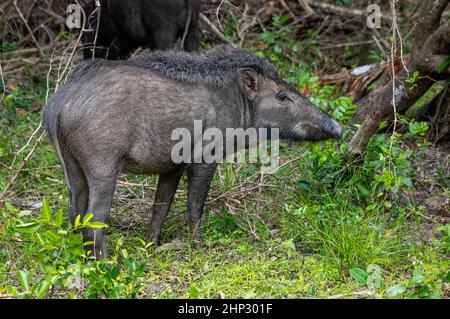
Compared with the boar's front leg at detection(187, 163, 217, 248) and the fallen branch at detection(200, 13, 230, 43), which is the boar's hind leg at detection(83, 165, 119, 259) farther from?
the fallen branch at detection(200, 13, 230, 43)

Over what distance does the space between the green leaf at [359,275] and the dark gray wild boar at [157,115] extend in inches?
57.6

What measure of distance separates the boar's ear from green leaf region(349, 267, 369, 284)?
1.73 metres

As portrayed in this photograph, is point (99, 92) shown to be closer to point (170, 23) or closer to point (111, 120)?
point (111, 120)

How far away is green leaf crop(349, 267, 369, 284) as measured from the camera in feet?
17.1

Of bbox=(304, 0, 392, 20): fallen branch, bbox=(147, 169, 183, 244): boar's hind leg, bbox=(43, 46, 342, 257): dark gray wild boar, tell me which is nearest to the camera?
bbox=(43, 46, 342, 257): dark gray wild boar

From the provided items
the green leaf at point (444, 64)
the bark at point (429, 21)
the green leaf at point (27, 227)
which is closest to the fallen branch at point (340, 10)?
the bark at point (429, 21)

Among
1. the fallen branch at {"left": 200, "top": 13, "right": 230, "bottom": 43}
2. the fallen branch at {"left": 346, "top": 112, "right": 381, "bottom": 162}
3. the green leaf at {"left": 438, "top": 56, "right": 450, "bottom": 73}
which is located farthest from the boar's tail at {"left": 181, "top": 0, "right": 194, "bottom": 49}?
the green leaf at {"left": 438, "top": 56, "right": 450, "bottom": 73}

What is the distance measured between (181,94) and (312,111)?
4.06 ft

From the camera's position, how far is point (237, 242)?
631 centimetres

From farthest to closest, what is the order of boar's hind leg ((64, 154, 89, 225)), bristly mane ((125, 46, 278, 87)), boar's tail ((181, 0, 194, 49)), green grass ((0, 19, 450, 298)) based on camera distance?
boar's tail ((181, 0, 194, 49)) → bristly mane ((125, 46, 278, 87)) → boar's hind leg ((64, 154, 89, 225)) → green grass ((0, 19, 450, 298))

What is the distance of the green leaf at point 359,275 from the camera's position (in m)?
5.20

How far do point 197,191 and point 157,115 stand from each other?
31.6 inches

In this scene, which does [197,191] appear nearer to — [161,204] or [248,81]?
[161,204]
